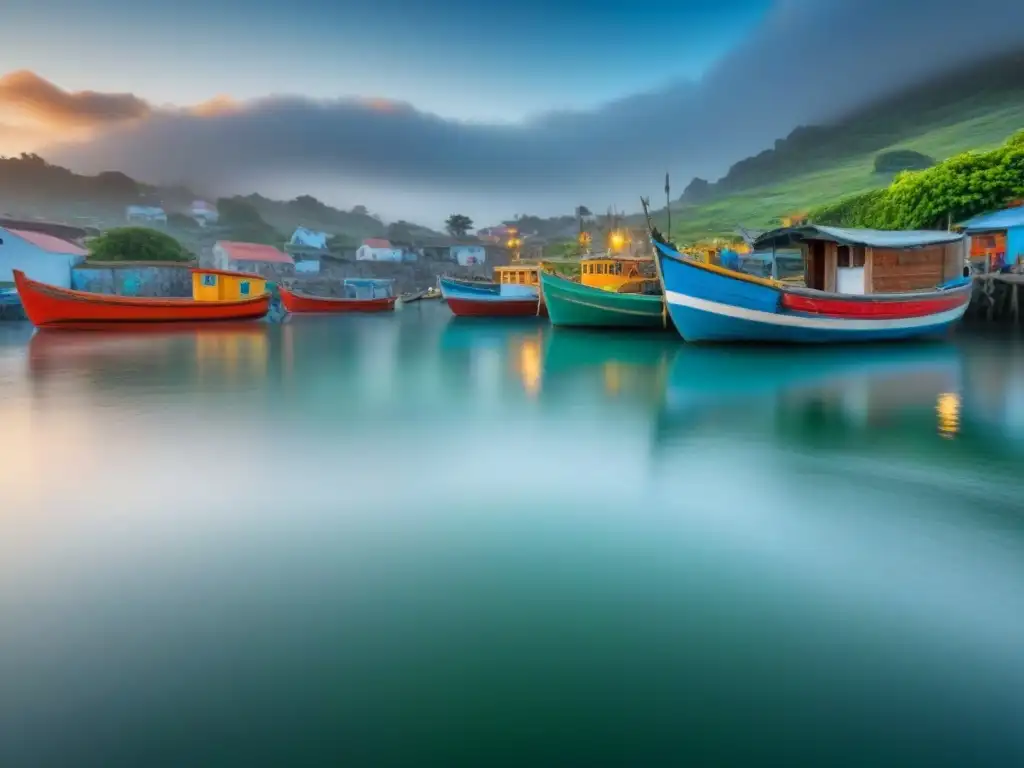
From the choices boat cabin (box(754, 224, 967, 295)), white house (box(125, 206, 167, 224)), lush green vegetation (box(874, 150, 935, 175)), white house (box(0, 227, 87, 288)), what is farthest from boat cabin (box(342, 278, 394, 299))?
lush green vegetation (box(874, 150, 935, 175))

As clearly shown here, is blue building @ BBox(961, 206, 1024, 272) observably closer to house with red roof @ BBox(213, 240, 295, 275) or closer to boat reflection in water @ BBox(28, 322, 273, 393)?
boat reflection in water @ BBox(28, 322, 273, 393)

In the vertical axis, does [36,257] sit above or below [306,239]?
below

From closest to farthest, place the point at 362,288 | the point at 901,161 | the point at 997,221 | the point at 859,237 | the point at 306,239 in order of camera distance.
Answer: the point at 859,237
the point at 997,221
the point at 362,288
the point at 306,239
the point at 901,161

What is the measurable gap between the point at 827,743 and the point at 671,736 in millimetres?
633

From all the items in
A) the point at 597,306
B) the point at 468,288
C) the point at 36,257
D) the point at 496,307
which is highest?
the point at 36,257

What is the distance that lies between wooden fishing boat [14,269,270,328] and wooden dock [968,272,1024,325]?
32300 millimetres

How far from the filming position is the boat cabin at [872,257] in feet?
64.5

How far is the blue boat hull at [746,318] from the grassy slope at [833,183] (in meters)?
65.1

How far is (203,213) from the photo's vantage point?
405ft

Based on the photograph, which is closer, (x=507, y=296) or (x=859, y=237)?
(x=859, y=237)

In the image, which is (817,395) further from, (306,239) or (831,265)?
(306,239)

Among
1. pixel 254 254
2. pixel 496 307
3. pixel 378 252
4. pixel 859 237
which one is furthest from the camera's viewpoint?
pixel 378 252

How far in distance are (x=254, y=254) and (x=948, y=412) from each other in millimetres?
65263

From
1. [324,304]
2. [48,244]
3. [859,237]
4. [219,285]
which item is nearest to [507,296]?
[219,285]
